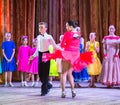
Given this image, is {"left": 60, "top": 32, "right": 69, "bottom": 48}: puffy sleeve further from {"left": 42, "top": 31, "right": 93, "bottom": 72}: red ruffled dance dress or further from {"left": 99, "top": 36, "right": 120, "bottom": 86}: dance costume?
{"left": 99, "top": 36, "right": 120, "bottom": 86}: dance costume

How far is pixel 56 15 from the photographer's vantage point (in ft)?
33.7

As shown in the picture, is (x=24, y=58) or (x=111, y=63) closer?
(x=111, y=63)

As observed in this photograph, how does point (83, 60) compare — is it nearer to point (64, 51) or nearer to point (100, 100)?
Answer: point (64, 51)

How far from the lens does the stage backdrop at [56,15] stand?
372 inches

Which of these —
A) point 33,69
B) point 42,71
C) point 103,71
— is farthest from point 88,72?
point 42,71

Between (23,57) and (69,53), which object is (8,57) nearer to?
(23,57)

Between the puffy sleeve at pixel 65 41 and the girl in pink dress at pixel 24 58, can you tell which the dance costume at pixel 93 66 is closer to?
the girl in pink dress at pixel 24 58

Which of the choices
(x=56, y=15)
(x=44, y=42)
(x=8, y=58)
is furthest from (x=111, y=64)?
(x=56, y=15)

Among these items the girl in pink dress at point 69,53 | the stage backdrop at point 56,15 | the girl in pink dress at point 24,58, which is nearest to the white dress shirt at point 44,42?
the girl in pink dress at point 69,53

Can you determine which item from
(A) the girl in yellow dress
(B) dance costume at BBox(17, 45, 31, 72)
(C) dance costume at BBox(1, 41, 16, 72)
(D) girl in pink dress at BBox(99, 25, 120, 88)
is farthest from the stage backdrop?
(D) girl in pink dress at BBox(99, 25, 120, 88)

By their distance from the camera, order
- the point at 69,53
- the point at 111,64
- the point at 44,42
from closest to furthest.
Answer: the point at 69,53
the point at 44,42
the point at 111,64

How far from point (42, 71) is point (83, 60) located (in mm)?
793

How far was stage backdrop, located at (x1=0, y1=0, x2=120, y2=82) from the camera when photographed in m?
9.45

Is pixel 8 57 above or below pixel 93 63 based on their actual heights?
above
